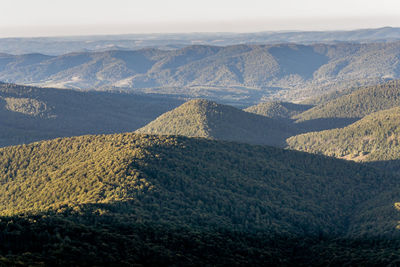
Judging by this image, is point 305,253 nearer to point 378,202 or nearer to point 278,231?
point 278,231

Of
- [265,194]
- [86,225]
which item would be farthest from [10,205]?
[265,194]

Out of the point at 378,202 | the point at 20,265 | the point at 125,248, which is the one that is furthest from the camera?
the point at 378,202

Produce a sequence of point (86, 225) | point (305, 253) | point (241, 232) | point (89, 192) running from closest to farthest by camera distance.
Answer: point (86, 225) < point (305, 253) < point (241, 232) < point (89, 192)

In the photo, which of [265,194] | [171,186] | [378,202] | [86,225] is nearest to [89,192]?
[171,186]

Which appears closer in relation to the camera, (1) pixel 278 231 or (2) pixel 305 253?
(2) pixel 305 253

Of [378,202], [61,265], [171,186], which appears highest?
[61,265]

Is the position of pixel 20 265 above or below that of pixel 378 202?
above
